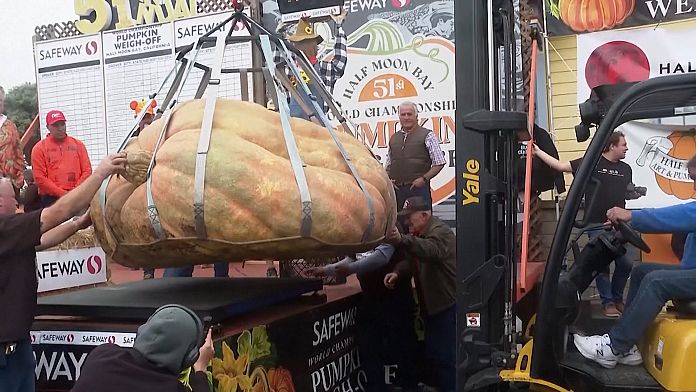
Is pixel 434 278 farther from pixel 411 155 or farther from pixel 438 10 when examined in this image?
pixel 438 10

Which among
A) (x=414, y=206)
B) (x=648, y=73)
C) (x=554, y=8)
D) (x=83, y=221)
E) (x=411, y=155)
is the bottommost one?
(x=414, y=206)

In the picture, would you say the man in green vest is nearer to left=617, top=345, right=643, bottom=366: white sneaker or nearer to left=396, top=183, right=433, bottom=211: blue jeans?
left=396, top=183, right=433, bottom=211: blue jeans

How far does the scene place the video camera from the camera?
5383 mm

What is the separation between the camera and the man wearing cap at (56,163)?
7250 millimetres

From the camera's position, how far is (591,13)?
702cm

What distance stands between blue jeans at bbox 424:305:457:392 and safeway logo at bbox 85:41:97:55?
312 inches

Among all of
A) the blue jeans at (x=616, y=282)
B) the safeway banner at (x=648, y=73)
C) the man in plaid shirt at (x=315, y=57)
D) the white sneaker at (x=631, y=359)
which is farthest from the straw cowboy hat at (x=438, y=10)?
the white sneaker at (x=631, y=359)

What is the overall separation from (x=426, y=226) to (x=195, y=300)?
6.55 ft

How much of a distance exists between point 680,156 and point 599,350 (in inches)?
101

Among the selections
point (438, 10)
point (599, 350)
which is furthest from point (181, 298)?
point (438, 10)

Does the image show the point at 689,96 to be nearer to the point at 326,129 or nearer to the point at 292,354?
the point at 326,129

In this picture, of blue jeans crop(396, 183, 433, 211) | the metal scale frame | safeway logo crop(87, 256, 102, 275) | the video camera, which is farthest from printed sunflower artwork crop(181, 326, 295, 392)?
the video camera

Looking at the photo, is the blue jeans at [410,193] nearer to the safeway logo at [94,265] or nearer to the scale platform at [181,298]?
the scale platform at [181,298]

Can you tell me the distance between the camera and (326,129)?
352 centimetres
